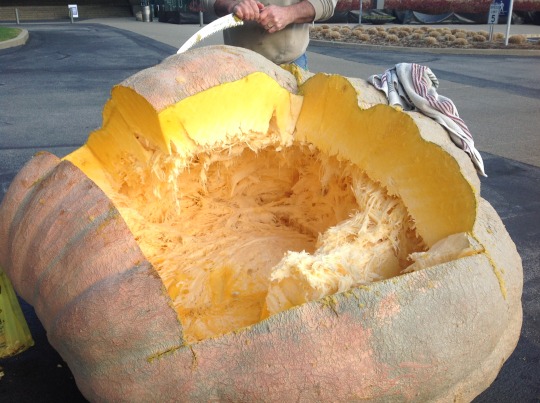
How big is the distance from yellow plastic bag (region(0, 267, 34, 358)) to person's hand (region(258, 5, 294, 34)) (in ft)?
5.31

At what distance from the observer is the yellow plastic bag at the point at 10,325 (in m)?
2.13

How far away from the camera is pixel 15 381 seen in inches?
80.1

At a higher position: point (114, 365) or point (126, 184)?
point (126, 184)

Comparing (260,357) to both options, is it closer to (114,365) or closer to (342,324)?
(342,324)

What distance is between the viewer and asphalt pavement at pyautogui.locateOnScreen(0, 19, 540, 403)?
2.11 m

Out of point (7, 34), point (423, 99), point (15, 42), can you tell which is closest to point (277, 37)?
point (423, 99)

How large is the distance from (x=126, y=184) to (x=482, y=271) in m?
1.29

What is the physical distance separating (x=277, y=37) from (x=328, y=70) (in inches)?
262

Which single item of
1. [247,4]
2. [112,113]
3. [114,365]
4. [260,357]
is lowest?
[114,365]

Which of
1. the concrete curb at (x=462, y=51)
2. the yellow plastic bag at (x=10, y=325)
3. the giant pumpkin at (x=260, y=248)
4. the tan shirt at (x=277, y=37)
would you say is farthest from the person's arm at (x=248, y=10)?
the concrete curb at (x=462, y=51)

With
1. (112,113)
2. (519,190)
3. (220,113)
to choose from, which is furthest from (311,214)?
(519,190)

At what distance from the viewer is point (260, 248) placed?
6.97 feet

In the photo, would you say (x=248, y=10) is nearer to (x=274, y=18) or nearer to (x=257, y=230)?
(x=274, y=18)

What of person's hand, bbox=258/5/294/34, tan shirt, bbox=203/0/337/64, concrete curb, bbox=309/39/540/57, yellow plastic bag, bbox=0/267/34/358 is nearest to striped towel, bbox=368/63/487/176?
person's hand, bbox=258/5/294/34
